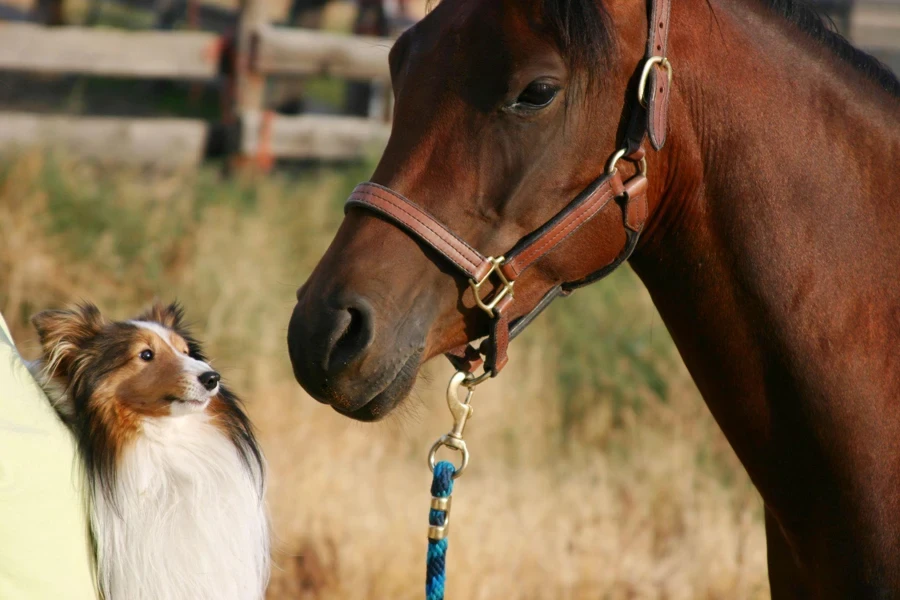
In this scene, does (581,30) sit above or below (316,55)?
above

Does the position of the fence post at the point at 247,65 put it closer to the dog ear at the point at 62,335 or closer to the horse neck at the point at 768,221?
the dog ear at the point at 62,335

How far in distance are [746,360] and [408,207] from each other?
32.9 inches

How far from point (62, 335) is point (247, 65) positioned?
6037 mm

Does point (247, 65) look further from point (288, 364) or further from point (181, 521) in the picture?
point (181, 521)

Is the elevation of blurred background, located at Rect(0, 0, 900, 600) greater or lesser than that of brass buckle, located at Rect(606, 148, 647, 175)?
lesser

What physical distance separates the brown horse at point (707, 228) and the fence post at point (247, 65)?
6.15 meters

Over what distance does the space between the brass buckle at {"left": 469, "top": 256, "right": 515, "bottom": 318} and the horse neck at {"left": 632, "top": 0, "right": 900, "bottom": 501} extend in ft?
1.28

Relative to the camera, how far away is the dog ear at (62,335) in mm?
2510

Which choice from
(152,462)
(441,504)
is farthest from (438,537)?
(152,462)

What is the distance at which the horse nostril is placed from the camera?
1942mm

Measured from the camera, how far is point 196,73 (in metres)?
7.88

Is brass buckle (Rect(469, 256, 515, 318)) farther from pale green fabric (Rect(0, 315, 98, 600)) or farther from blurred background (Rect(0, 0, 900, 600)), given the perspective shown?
blurred background (Rect(0, 0, 900, 600))

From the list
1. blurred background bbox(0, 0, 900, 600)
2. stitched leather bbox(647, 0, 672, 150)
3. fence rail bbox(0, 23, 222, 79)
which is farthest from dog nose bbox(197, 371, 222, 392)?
fence rail bbox(0, 23, 222, 79)

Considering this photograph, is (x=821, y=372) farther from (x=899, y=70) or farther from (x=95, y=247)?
(x=899, y=70)
